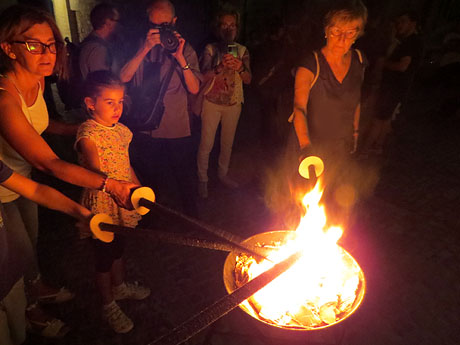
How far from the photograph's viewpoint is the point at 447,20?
41.1ft

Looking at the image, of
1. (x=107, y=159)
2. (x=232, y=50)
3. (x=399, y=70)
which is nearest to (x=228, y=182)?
(x=232, y=50)

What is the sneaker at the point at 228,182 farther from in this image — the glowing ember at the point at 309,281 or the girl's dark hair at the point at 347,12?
the girl's dark hair at the point at 347,12

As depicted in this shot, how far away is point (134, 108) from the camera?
3695 mm

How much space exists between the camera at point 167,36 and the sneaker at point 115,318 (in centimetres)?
267

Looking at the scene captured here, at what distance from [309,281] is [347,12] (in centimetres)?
229

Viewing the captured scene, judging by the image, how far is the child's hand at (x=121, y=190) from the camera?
225cm

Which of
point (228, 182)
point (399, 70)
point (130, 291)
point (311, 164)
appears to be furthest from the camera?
point (399, 70)

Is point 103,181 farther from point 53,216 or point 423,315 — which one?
point 423,315

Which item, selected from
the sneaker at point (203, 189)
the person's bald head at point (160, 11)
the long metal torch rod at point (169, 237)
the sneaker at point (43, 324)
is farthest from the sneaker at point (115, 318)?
the person's bald head at point (160, 11)

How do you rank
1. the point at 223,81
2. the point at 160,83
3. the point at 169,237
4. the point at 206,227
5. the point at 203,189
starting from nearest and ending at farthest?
the point at 169,237 → the point at 206,227 → the point at 160,83 → the point at 223,81 → the point at 203,189

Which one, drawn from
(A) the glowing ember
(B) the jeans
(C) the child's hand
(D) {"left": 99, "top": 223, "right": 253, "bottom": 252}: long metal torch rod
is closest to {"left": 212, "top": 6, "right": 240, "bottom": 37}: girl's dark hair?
(A) the glowing ember

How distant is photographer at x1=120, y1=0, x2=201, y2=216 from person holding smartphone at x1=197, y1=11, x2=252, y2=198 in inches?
12.2

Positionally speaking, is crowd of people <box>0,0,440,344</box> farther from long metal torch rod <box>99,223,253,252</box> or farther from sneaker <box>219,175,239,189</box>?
long metal torch rod <box>99,223,253,252</box>

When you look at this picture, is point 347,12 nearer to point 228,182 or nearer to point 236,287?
point 236,287
